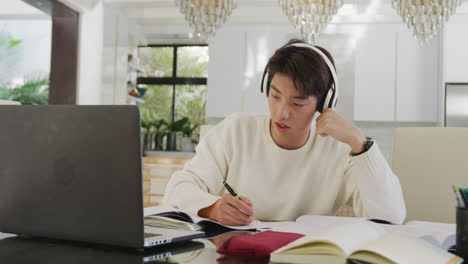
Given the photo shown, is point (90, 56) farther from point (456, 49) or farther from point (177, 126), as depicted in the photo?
point (456, 49)

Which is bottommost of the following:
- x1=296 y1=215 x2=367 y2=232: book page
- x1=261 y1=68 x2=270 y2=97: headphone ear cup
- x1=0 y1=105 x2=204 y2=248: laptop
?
x1=296 y1=215 x2=367 y2=232: book page

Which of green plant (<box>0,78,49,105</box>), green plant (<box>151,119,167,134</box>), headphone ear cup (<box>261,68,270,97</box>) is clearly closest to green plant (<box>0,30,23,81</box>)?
green plant (<box>0,78,49,105</box>)

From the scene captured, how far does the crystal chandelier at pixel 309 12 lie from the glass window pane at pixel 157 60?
3.25 m

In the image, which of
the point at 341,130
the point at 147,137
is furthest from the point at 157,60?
the point at 341,130

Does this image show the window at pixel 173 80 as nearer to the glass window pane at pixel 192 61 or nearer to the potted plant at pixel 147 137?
the glass window pane at pixel 192 61

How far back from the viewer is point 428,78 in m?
4.39

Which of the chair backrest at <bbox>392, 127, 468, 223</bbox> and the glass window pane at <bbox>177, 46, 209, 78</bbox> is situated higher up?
the glass window pane at <bbox>177, 46, 209, 78</bbox>

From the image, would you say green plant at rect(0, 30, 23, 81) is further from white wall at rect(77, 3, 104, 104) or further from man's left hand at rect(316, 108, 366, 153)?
man's left hand at rect(316, 108, 366, 153)

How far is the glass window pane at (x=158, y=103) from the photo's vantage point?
572 centimetres

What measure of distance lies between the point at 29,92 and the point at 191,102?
73.7 inches

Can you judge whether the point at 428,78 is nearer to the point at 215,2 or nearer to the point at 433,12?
the point at 433,12

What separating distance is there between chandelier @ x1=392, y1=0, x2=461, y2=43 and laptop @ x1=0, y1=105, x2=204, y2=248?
2164 millimetres

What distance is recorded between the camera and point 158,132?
202 inches

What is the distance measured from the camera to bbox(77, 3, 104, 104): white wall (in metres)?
4.36
